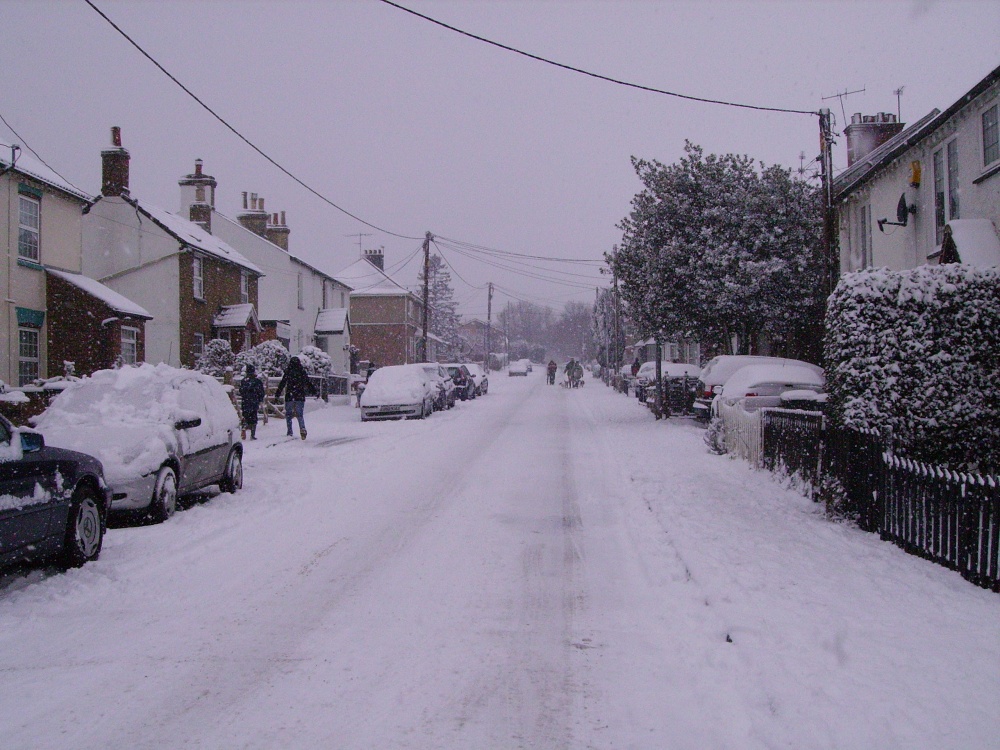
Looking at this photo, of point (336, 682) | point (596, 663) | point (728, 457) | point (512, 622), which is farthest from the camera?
point (728, 457)

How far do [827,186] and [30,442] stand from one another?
1602 cm

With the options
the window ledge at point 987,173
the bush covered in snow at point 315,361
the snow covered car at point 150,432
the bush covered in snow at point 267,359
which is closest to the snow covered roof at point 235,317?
the bush covered in snow at point 315,361

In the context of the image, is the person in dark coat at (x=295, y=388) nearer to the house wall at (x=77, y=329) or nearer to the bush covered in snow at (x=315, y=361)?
the house wall at (x=77, y=329)

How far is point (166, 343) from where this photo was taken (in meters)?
28.8

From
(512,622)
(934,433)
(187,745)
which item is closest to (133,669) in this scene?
(187,745)

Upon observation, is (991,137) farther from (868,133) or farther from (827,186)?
(868,133)

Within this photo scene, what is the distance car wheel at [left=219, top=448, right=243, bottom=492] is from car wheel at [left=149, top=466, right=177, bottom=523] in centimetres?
174

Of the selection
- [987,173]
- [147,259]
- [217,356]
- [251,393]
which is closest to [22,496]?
[251,393]

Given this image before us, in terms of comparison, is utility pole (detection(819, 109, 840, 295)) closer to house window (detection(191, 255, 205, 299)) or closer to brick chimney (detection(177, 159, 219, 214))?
house window (detection(191, 255, 205, 299))

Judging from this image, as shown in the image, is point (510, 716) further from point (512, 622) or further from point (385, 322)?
point (385, 322)

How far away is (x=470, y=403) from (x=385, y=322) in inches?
1173

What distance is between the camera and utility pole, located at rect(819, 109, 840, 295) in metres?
17.1

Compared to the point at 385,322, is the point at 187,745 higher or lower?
lower

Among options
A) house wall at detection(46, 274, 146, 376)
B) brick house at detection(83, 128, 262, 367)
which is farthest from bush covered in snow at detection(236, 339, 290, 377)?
house wall at detection(46, 274, 146, 376)
